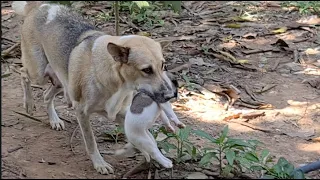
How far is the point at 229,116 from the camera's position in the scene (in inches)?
269

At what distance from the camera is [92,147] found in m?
5.03

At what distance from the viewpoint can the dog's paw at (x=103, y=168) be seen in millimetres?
4770

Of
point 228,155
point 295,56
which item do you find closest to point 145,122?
point 228,155

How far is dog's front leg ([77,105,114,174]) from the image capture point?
15.8 feet

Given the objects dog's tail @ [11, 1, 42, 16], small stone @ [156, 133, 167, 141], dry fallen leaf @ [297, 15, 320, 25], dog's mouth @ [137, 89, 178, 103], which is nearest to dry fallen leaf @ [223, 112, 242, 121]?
small stone @ [156, 133, 167, 141]

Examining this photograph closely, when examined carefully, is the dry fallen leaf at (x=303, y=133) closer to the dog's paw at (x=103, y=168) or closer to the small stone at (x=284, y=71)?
the small stone at (x=284, y=71)

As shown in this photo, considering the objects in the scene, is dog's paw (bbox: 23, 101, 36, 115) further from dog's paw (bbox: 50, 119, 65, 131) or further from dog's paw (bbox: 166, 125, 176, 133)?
dog's paw (bbox: 166, 125, 176, 133)

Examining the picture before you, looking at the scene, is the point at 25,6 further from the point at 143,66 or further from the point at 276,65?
the point at 276,65

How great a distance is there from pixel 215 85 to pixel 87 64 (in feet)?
9.96

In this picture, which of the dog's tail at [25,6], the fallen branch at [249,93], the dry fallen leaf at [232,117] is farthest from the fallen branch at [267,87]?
the dog's tail at [25,6]

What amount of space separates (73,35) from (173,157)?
5.29 feet

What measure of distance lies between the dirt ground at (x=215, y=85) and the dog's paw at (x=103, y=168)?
5 centimetres

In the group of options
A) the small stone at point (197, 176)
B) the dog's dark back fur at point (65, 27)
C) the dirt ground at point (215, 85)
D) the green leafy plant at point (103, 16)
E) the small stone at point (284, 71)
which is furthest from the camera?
the green leafy plant at point (103, 16)

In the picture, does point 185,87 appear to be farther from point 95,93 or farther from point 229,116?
point 95,93
